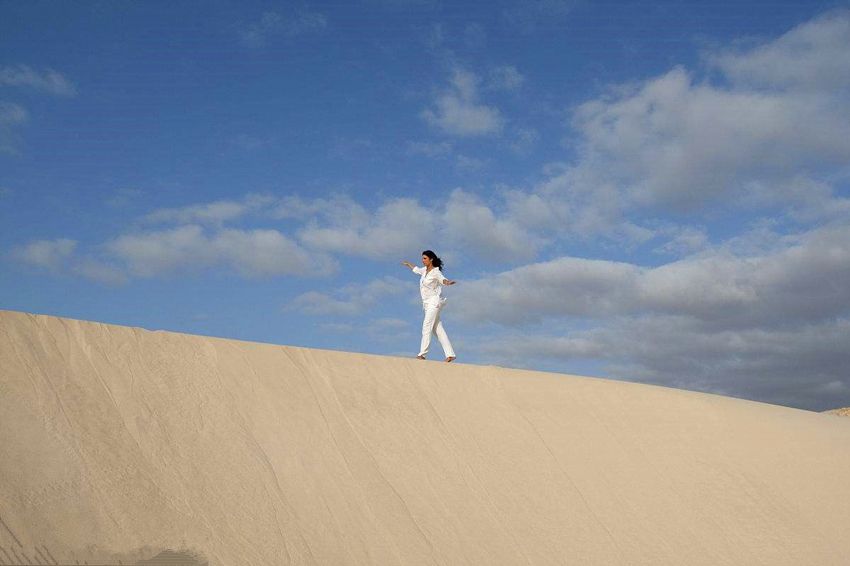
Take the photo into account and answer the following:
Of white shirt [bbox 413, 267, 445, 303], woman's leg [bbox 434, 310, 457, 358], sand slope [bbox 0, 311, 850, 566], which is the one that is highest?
white shirt [bbox 413, 267, 445, 303]

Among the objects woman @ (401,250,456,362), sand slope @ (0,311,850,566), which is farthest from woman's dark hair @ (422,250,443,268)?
sand slope @ (0,311,850,566)

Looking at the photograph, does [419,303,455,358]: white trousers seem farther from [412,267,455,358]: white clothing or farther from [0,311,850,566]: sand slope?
[0,311,850,566]: sand slope

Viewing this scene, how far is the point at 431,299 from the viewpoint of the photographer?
9.52 metres

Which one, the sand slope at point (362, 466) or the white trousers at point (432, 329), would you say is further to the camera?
the white trousers at point (432, 329)

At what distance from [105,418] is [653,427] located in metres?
6.49

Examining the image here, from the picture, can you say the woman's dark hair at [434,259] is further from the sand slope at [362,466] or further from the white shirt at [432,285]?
the sand slope at [362,466]

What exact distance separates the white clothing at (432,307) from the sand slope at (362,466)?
78 centimetres

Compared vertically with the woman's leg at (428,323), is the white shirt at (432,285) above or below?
above

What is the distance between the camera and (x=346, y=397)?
739 centimetres

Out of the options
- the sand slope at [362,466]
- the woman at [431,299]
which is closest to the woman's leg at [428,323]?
the woman at [431,299]

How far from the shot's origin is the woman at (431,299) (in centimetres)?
942

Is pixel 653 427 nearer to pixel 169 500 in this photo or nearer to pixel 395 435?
pixel 395 435

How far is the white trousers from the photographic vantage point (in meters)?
9.38

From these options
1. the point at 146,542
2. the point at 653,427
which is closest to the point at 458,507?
the point at 146,542
